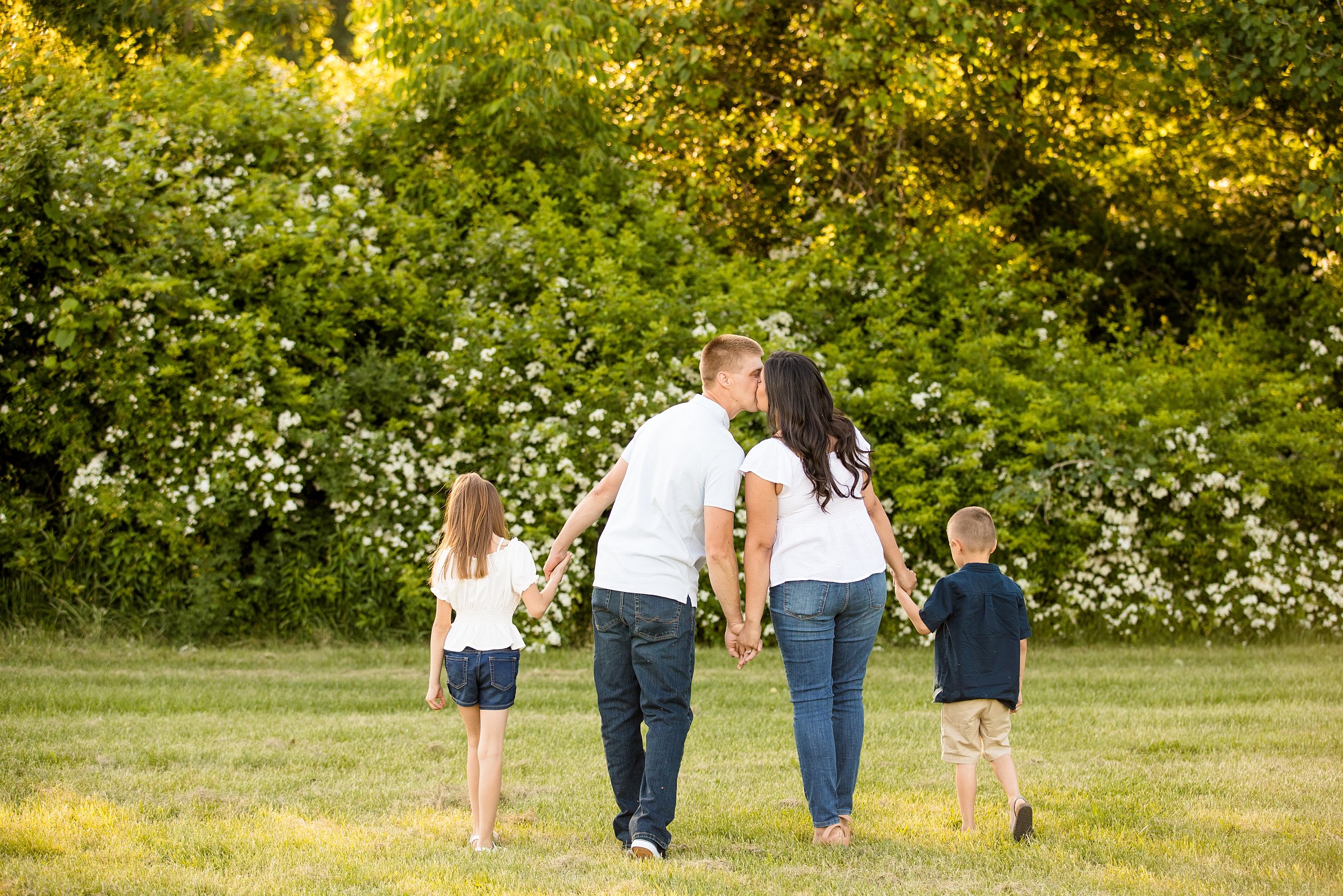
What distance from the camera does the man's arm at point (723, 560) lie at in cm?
388

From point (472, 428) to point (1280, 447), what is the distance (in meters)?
6.67

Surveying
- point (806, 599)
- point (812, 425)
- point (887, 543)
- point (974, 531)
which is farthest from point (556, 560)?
point (974, 531)

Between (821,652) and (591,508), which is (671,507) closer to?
(591,508)

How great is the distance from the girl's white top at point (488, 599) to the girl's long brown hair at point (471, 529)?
1.0 inches

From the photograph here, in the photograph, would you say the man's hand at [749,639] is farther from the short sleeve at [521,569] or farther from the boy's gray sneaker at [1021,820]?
the boy's gray sneaker at [1021,820]

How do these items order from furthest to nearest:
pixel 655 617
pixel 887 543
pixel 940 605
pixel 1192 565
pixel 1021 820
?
pixel 1192 565
pixel 887 543
pixel 940 605
pixel 1021 820
pixel 655 617

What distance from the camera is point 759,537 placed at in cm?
399

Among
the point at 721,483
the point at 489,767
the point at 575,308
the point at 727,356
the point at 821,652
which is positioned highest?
the point at 575,308

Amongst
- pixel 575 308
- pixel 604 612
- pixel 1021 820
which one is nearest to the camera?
pixel 604 612

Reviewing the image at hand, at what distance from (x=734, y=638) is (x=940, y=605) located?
0.77 meters

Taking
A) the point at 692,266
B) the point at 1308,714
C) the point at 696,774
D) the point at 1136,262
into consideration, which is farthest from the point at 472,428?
the point at 1136,262

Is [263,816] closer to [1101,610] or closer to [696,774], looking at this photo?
[696,774]

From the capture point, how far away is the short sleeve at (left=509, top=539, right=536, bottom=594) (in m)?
4.09

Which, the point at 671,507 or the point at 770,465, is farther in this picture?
the point at 770,465
